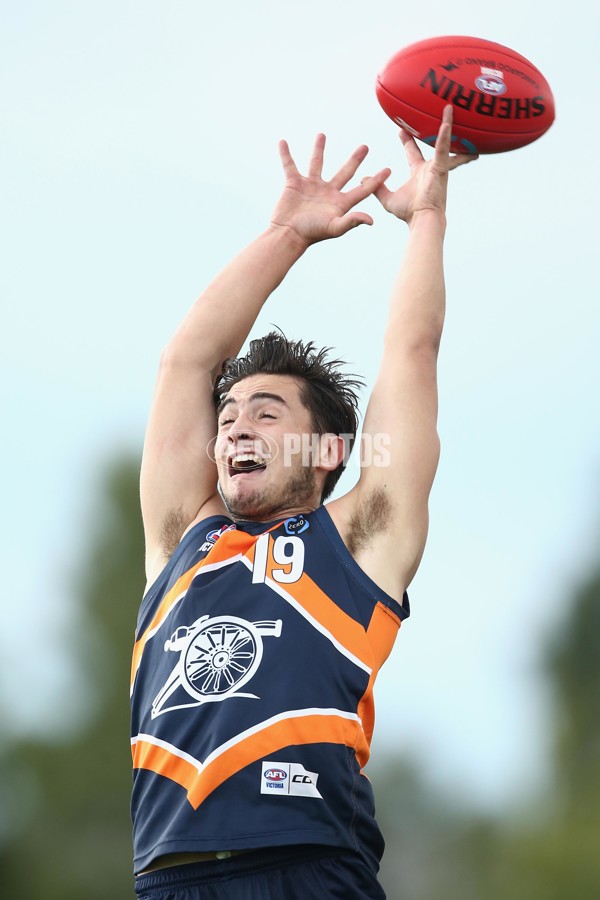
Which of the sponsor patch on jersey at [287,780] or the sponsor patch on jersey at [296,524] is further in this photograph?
the sponsor patch on jersey at [296,524]

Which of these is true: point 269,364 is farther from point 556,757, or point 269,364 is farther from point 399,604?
point 556,757

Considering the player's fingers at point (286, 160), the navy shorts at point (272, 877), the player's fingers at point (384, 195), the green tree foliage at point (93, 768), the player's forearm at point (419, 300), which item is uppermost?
the player's fingers at point (286, 160)

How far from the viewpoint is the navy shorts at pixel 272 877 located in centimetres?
430

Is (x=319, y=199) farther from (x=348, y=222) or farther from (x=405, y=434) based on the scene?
(x=405, y=434)

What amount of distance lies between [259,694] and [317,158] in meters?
2.86

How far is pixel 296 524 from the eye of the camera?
5.05 meters

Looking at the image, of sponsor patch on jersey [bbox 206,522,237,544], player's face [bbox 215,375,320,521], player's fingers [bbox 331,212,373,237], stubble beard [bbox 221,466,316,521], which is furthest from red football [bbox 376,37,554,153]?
sponsor patch on jersey [bbox 206,522,237,544]

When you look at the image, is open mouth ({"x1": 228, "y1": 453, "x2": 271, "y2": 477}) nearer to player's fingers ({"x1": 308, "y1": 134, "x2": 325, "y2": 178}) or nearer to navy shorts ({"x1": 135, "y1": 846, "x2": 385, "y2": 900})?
navy shorts ({"x1": 135, "y1": 846, "x2": 385, "y2": 900})

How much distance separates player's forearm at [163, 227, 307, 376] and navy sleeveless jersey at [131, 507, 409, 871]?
3.31ft

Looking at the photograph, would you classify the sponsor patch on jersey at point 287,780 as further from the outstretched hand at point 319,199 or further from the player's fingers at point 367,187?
the player's fingers at point 367,187

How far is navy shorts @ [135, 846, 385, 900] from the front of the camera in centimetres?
430

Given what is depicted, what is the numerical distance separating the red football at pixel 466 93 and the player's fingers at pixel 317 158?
0.43m

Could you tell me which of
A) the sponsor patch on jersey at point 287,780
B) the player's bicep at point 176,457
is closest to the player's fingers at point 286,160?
the player's bicep at point 176,457

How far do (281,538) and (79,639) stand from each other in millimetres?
16712
